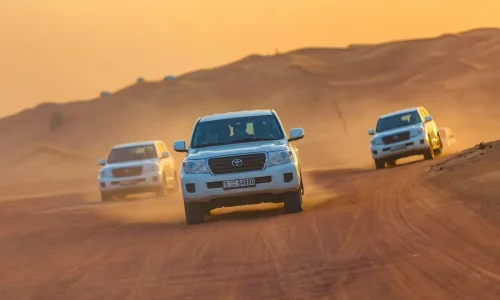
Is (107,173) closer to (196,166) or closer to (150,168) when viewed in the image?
(150,168)

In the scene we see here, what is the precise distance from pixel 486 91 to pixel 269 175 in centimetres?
6158

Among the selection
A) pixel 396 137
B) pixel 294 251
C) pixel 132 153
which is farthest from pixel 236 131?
pixel 396 137

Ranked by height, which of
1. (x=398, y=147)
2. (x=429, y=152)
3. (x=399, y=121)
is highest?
(x=399, y=121)

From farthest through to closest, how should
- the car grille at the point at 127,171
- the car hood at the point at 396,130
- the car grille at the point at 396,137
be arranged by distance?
the car hood at the point at 396,130
the car grille at the point at 396,137
the car grille at the point at 127,171

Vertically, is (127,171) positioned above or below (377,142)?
above

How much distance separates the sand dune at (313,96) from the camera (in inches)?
2963

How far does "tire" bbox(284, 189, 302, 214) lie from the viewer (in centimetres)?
1681

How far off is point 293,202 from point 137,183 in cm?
1233

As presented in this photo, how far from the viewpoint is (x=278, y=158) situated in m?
16.7

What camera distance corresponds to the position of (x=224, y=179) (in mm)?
16578

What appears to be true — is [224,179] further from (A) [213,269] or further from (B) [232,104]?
(B) [232,104]

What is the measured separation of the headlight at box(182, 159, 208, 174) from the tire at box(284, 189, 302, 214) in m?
1.30

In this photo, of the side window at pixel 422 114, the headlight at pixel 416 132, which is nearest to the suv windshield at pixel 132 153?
the headlight at pixel 416 132

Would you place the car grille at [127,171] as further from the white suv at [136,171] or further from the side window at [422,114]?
the side window at [422,114]
